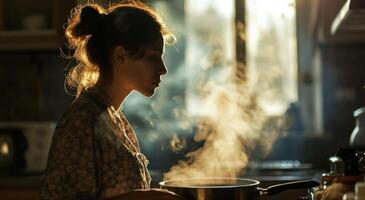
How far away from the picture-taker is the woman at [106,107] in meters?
1.21

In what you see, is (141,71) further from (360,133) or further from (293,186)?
(360,133)

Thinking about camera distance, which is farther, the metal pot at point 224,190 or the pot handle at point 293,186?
the pot handle at point 293,186

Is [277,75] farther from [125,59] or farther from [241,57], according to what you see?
[125,59]

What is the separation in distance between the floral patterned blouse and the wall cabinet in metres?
2.04

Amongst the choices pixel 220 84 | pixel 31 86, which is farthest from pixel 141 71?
pixel 31 86

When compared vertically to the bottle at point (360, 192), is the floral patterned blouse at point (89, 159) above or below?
above

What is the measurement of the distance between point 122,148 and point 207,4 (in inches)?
108

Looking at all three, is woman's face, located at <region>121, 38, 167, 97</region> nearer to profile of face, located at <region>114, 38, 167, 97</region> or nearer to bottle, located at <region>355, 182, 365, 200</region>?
profile of face, located at <region>114, 38, 167, 97</region>

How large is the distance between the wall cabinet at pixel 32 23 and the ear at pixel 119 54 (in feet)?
6.25

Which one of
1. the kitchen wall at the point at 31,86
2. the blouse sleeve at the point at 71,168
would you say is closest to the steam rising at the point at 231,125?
the kitchen wall at the point at 31,86

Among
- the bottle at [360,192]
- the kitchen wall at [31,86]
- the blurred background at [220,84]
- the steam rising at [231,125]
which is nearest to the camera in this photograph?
the bottle at [360,192]

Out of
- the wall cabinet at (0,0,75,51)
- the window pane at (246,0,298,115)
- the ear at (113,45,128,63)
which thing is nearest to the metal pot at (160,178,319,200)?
the ear at (113,45,128,63)

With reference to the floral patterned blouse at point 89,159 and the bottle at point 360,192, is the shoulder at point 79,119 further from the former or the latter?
the bottle at point 360,192

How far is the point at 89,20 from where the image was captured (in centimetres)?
142
